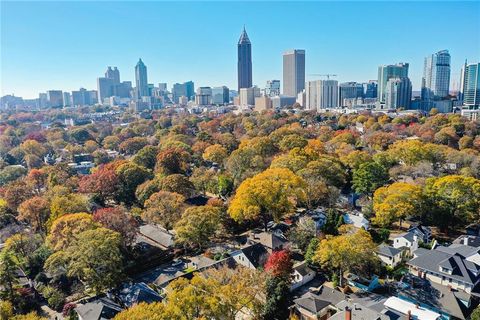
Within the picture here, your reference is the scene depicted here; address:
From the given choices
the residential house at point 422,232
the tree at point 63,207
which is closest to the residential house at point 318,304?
the residential house at point 422,232

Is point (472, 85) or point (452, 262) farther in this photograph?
point (472, 85)

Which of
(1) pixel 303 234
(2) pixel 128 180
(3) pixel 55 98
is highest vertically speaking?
(3) pixel 55 98

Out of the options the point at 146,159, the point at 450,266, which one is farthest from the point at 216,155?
the point at 450,266

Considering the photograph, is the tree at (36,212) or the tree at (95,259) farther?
the tree at (36,212)

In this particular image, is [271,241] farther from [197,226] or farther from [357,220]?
[357,220]

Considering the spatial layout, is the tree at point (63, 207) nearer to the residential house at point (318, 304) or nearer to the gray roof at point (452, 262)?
the residential house at point (318, 304)

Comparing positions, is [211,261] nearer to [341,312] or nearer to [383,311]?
[341,312]

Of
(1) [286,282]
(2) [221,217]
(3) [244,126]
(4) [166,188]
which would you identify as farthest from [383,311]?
(3) [244,126]
